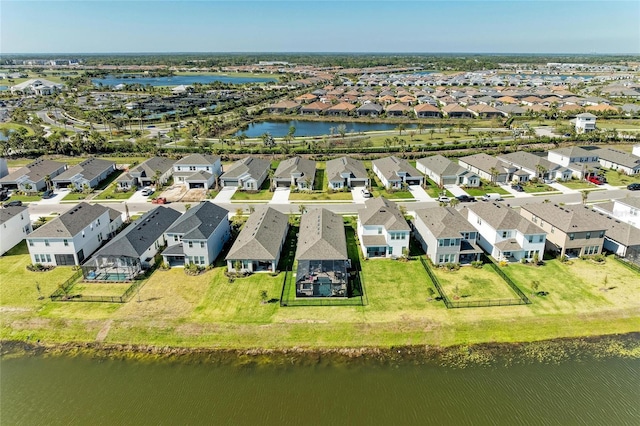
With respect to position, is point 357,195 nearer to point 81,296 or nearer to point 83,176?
point 81,296

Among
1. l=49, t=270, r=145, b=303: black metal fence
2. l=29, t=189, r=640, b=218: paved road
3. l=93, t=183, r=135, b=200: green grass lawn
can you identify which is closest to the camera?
l=49, t=270, r=145, b=303: black metal fence

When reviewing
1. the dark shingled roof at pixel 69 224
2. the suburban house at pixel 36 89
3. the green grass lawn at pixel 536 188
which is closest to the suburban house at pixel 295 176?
the dark shingled roof at pixel 69 224

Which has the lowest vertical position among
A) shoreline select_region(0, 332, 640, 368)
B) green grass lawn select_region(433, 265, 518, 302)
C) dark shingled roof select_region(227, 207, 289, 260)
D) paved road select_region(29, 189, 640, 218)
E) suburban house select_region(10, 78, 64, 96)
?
shoreline select_region(0, 332, 640, 368)

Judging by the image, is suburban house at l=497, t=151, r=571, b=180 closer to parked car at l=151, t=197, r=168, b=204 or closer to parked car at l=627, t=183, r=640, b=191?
parked car at l=627, t=183, r=640, b=191

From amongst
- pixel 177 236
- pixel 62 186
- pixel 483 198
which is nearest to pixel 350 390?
pixel 177 236

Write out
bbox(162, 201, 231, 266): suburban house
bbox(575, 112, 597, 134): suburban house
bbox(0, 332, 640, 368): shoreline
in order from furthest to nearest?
bbox(575, 112, 597, 134): suburban house < bbox(162, 201, 231, 266): suburban house < bbox(0, 332, 640, 368): shoreline

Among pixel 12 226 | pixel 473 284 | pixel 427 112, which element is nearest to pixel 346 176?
pixel 473 284

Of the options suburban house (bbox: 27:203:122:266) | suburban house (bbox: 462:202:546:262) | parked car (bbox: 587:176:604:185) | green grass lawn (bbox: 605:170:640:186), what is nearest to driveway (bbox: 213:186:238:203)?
suburban house (bbox: 27:203:122:266)
